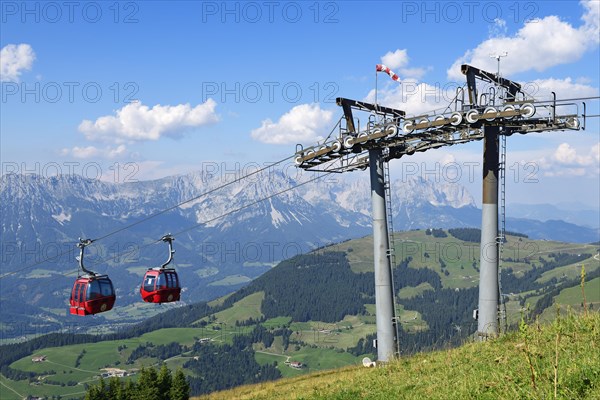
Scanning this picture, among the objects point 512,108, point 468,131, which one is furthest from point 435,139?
point 512,108

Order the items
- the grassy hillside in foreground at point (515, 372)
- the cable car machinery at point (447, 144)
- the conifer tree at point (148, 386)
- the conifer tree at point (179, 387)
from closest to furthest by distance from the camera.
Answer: the grassy hillside in foreground at point (515, 372) < the cable car machinery at point (447, 144) < the conifer tree at point (148, 386) < the conifer tree at point (179, 387)

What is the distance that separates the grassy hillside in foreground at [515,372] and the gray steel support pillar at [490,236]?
9677 millimetres

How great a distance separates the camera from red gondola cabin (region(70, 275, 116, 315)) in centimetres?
3478

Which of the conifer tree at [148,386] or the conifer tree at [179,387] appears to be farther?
the conifer tree at [179,387]

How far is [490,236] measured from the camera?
29.1 m

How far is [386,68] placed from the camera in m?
34.0

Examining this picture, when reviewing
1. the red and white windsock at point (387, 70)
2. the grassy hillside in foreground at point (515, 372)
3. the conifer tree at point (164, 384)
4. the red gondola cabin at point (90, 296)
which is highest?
the red and white windsock at point (387, 70)

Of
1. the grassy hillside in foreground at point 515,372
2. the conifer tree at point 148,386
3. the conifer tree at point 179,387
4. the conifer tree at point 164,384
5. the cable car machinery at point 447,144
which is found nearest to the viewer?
the grassy hillside in foreground at point 515,372

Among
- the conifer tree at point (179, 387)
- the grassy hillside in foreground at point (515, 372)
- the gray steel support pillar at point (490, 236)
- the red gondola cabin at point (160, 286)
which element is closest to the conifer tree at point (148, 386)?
the conifer tree at point (179, 387)

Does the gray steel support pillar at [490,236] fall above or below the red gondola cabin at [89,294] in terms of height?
above

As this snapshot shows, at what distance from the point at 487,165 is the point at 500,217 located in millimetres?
2942

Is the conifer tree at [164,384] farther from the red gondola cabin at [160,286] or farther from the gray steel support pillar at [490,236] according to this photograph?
the gray steel support pillar at [490,236]

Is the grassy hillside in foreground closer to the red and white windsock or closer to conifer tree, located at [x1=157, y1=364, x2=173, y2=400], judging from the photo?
the red and white windsock

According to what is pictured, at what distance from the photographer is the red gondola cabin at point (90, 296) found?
3478 centimetres
